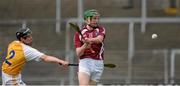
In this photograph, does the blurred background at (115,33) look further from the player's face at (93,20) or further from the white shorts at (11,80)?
the white shorts at (11,80)

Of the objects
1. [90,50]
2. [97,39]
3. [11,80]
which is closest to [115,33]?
[90,50]

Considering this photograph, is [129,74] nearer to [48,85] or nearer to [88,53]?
[48,85]

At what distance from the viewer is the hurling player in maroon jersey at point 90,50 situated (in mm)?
14070

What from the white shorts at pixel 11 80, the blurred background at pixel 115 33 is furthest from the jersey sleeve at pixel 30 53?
the blurred background at pixel 115 33

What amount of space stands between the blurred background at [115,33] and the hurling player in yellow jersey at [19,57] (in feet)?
30.4

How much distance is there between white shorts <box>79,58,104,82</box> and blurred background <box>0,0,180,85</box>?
8.53m

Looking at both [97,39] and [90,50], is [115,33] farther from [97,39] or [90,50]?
[97,39]

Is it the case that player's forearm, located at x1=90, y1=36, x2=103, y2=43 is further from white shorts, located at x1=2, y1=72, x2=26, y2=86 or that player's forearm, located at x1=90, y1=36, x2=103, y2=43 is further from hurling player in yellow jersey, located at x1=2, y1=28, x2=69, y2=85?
white shorts, located at x1=2, y1=72, x2=26, y2=86

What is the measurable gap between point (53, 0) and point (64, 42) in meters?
2.38

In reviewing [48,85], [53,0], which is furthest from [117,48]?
[48,85]

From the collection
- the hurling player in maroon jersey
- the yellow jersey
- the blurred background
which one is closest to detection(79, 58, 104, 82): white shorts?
the hurling player in maroon jersey

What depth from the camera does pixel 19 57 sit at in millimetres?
13500

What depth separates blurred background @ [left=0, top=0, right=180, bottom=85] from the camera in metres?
23.5

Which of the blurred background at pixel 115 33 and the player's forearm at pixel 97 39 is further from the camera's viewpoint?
the blurred background at pixel 115 33
